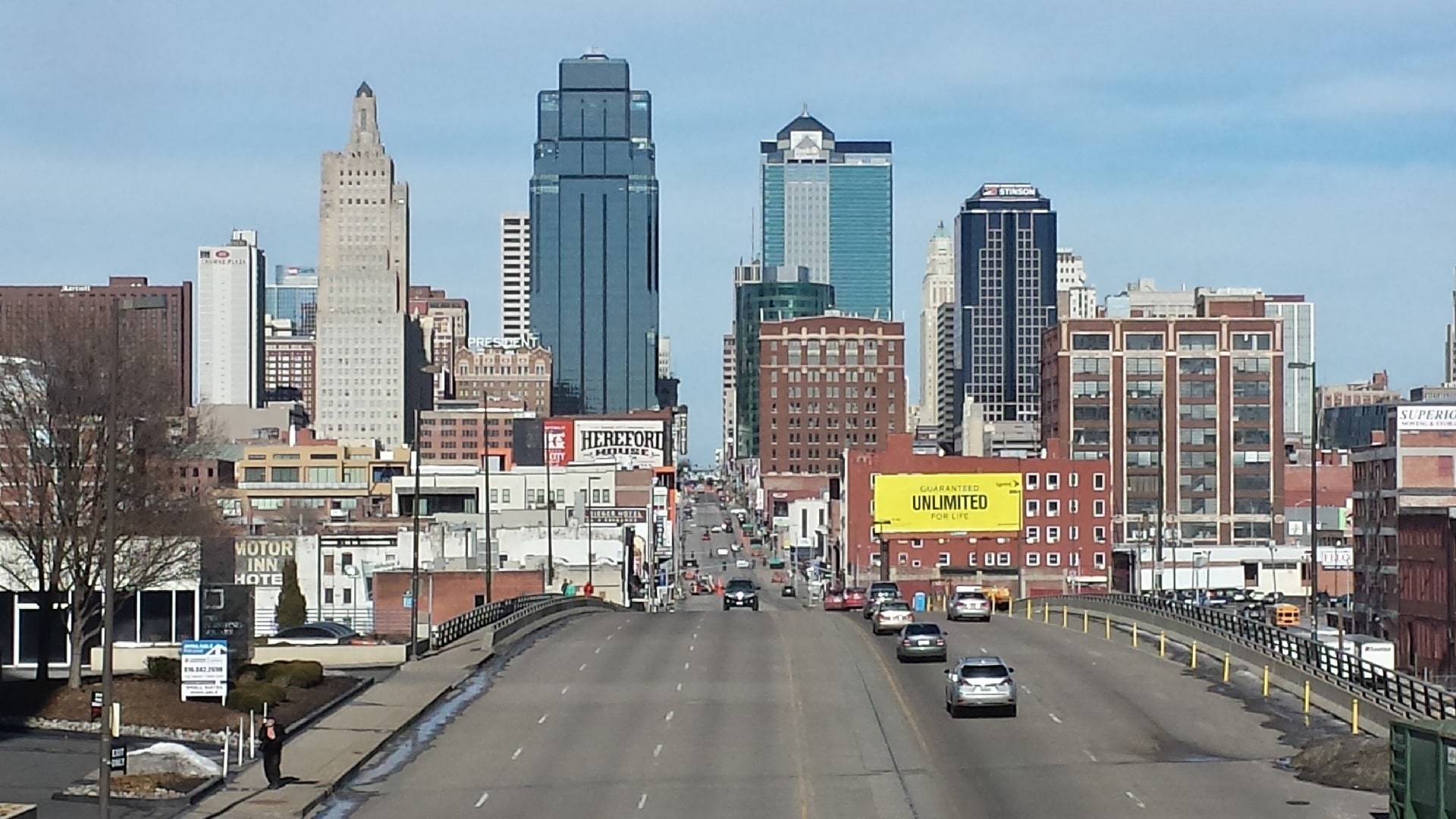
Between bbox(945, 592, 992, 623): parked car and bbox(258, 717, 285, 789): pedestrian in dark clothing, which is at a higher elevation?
bbox(258, 717, 285, 789): pedestrian in dark clothing

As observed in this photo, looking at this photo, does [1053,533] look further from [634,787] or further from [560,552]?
[634,787]

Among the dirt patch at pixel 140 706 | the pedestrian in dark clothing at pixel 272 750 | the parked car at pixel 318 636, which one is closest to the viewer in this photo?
the pedestrian in dark clothing at pixel 272 750

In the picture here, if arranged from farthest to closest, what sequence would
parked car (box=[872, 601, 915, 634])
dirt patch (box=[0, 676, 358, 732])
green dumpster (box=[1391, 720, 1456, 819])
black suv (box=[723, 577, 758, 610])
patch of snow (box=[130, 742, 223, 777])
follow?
1. black suv (box=[723, 577, 758, 610])
2. parked car (box=[872, 601, 915, 634])
3. dirt patch (box=[0, 676, 358, 732])
4. patch of snow (box=[130, 742, 223, 777])
5. green dumpster (box=[1391, 720, 1456, 819])

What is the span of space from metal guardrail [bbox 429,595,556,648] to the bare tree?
17.9 metres

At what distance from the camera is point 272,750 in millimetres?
39188

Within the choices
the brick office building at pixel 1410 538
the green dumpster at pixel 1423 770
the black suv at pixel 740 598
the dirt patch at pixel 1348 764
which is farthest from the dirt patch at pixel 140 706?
the brick office building at pixel 1410 538

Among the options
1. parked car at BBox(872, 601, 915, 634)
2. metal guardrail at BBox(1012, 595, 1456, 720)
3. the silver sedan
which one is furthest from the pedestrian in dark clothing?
parked car at BBox(872, 601, 915, 634)

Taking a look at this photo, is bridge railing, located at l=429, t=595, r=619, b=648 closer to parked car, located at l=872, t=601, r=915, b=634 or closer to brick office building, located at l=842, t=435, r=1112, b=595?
parked car, located at l=872, t=601, r=915, b=634

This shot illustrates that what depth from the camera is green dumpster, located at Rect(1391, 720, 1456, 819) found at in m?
30.5

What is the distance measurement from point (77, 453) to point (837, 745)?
2134 cm

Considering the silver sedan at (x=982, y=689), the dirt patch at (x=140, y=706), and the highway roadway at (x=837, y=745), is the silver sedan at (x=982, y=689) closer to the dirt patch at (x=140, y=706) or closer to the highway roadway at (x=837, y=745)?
the highway roadway at (x=837, y=745)

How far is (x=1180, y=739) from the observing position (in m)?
46.2

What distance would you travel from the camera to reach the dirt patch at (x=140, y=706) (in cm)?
4809

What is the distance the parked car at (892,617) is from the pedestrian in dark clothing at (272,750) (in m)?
38.6
